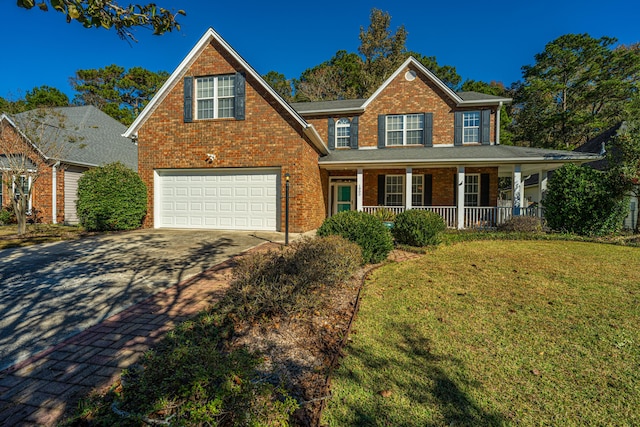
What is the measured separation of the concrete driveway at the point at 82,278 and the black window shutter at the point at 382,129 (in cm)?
839

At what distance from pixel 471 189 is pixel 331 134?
7.19m

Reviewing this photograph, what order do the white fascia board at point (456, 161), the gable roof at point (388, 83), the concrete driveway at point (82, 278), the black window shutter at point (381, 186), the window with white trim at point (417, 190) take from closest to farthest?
the concrete driveway at point (82, 278) < the white fascia board at point (456, 161) < the gable roof at point (388, 83) < the window with white trim at point (417, 190) < the black window shutter at point (381, 186)

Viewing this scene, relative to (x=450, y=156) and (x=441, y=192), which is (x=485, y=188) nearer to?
(x=441, y=192)

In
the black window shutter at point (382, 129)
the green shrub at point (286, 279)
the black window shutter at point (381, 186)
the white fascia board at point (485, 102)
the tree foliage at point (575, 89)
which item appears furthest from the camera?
the tree foliage at point (575, 89)

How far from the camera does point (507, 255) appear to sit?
24.8ft

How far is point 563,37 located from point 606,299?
31.3 meters

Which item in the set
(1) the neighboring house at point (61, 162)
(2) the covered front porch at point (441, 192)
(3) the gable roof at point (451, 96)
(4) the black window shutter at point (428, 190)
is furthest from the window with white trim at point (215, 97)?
(4) the black window shutter at point (428, 190)

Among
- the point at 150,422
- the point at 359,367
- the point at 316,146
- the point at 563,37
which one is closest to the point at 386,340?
the point at 359,367

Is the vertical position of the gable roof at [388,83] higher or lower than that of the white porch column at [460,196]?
higher

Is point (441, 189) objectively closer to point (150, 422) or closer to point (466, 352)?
point (466, 352)

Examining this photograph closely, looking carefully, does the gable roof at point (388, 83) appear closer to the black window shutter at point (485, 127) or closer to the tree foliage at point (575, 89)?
the black window shutter at point (485, 127)

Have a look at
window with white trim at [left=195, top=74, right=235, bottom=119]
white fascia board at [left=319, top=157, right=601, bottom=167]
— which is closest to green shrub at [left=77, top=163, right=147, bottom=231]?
window with white trim at [left=195, top=74, right=235, bottom=119]

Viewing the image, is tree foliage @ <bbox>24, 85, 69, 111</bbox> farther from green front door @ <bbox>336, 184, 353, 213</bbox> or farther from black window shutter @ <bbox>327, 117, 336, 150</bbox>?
green front door @ <bbox>336, 184, 353, 213</bbox>

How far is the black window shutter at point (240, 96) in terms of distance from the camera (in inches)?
456
